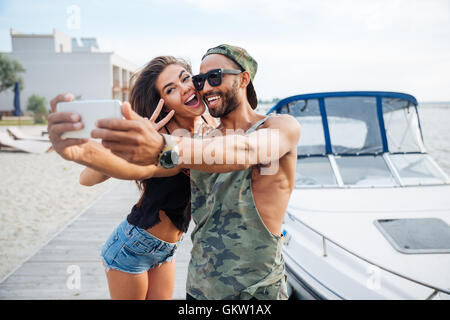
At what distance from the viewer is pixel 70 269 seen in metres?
4.35

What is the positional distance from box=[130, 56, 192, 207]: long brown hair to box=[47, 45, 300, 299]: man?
54 cm

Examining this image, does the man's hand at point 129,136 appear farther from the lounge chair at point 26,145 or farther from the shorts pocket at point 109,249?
the lounge chair at point 26,145

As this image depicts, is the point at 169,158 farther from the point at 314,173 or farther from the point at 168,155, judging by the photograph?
the point at 314,173

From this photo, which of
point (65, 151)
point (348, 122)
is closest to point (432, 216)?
point (348, 122)

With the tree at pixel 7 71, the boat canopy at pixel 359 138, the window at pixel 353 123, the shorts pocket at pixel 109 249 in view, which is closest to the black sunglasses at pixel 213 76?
the shorts pocket at pixel 109 249

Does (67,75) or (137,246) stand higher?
(67,75)

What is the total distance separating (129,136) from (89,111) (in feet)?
0.56

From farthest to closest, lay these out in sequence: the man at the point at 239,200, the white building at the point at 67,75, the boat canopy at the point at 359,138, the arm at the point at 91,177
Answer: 1. the white building at the point at 67,75
2. the boat canopy at the point at 359,138
3. the arm at the point at 91,177
4. the man at the point at 239,200

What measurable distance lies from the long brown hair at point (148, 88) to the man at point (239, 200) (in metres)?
0.54

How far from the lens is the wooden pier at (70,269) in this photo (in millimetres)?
3848

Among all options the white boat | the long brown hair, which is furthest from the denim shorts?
the white boat

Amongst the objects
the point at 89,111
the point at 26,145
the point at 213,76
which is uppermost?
the point at 213,76

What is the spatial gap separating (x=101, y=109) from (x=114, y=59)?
5431cm

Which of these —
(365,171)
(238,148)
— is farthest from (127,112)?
(365,171)
